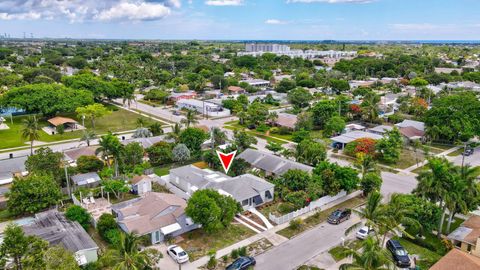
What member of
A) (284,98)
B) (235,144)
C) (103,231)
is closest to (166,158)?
(235,144)

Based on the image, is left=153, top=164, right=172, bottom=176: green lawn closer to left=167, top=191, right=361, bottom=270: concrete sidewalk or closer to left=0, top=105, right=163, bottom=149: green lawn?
left=167, top=191, right=361, bottom=270: concrete sidewalk

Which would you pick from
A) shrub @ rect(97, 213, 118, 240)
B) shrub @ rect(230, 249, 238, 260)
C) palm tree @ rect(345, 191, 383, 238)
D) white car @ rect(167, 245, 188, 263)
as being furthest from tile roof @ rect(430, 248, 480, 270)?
shrub @ rect(97, 213, 118, 240)

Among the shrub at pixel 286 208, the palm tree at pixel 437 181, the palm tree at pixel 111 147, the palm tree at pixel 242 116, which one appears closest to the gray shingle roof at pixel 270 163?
the shrub at pixel 286 208

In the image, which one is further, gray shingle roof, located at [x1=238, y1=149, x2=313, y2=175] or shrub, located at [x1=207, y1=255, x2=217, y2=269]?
gray shingle roof, located at [x1=238, y1=149, x2=313, y2=175]

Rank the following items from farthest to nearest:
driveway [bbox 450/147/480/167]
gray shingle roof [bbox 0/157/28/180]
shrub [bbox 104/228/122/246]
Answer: driveway [bbox 450/147/480/167] < gray shingle roof [bbox 0/157/28/180] < shrub [bbox 104/228/122/246]

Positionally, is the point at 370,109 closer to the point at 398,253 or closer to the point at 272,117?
the point at 272,117

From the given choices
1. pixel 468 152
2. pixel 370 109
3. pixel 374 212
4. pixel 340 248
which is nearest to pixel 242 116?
pixel 370 109

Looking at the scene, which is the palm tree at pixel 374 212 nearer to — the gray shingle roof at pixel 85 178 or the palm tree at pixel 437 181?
the palm tree at pixel 437 181
